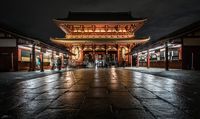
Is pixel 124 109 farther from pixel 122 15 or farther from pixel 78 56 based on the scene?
pixel 122 15

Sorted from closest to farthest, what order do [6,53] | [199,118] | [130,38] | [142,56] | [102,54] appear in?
1. [199,118]
2. [6,53]
3. [130,38]
4. [142,56]
5. [102,54]

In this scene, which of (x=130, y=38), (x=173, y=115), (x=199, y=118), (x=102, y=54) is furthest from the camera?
(x=102, y=54)

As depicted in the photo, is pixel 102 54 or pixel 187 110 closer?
pixel 187 110

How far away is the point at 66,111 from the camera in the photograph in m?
3.44

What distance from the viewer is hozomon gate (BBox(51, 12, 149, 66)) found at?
39938 millimetres

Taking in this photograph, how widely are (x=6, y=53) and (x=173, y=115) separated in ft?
66.1

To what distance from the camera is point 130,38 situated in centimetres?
3912

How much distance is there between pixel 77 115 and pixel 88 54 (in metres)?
41.3

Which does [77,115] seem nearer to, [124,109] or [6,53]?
[124,109]

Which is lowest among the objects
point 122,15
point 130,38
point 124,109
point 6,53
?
point 124,109

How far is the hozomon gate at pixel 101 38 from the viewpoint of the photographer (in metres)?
39.9

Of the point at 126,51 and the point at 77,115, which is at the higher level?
the point at 126,51

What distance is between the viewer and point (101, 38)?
132 feet

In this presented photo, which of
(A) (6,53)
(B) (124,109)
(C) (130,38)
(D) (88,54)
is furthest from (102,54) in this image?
(B) (124,109)
